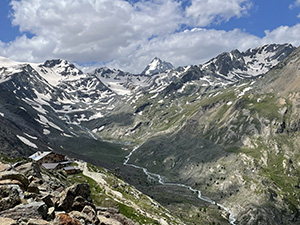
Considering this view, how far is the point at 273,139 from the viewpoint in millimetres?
189750

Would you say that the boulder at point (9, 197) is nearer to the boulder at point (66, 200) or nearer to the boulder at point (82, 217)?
the boulder at point (82, 217)

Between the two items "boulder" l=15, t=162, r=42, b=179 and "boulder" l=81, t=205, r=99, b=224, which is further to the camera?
"boulder" l=15, t=162, r=42, b=179

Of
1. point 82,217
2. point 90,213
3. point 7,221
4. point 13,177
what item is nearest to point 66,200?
point 90,213

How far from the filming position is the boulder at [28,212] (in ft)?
74.5

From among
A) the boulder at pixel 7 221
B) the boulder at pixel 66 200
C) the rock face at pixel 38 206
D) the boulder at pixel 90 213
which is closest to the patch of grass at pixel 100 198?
the rock face at pixel 38 206

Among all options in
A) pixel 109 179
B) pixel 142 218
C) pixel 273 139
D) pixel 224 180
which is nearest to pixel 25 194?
pixel 142 218

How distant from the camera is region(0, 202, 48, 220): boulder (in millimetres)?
22698

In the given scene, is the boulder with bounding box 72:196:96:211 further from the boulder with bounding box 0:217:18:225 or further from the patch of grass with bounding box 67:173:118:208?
the patch of grass with bounding box 67:173:118:208

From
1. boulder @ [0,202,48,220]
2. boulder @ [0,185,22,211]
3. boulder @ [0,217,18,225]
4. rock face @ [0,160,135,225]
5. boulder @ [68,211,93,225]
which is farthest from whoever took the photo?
boulder @ [68,211,93,225]

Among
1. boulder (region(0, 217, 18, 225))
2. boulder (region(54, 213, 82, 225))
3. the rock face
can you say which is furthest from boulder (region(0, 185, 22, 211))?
boulder (region(54, 213, 82, 225))

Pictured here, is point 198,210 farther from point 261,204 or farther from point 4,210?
point 4,210

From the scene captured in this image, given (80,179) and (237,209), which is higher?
(237,209)

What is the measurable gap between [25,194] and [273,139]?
192188 millimetres

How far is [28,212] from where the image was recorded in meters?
23.5
